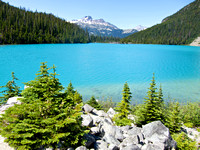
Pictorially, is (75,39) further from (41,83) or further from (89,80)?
(41,83)

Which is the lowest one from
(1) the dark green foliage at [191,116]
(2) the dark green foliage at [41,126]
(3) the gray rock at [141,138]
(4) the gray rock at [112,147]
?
(1) the dark green foliage at [191,116]

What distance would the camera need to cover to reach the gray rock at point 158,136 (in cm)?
681

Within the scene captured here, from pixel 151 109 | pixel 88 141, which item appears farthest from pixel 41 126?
pixel 151 109

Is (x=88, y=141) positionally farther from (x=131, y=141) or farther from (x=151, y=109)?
(x=151, y=109)

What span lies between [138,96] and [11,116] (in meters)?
17.9

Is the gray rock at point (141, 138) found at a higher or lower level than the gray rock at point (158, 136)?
lower

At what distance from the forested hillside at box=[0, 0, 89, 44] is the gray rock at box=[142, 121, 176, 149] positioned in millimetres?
116118

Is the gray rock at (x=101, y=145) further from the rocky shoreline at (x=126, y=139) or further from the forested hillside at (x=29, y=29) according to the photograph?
the forested hillside at (x=29, y=29)

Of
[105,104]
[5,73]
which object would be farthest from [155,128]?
[5,73]

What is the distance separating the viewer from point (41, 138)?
538 centimetres

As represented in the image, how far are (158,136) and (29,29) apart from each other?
154660 millimetres

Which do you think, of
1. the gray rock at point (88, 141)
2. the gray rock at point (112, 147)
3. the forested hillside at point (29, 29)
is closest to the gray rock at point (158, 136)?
the gray rock at point (112, 147)

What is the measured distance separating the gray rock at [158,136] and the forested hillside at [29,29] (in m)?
116

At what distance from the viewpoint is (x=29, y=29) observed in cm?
13500
